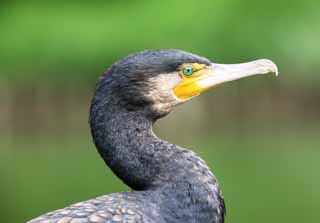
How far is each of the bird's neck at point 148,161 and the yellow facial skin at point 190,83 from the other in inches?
7.8

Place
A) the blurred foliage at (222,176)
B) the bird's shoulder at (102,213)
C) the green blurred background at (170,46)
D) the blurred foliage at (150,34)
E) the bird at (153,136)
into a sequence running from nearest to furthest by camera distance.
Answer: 1. the bird's shoulder at (102,213)
2. the bird at (153,136)
3. the blurred foliage at (222,176)
4. the green blurred background at (170,46)
5. the blurred foliage at (150,34)

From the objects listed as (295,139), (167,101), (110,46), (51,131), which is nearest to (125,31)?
(110,46)

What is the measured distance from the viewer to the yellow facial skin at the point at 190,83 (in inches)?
205

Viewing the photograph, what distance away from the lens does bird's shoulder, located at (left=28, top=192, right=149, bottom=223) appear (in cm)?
466

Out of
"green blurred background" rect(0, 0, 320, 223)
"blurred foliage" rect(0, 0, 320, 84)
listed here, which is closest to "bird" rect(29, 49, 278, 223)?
"green blurred background" rect(0, 0, 320, 223)

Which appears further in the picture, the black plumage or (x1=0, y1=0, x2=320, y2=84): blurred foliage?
(x1=0, y1=0, x2=320, y2=84): blurred foliage

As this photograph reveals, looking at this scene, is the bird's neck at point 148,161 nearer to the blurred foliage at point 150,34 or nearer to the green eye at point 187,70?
the green eye at point 187,70

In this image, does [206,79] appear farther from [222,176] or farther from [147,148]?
[222,176]

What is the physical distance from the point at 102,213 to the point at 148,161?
438 millimetres

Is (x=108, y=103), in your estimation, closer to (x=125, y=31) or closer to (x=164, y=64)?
(x=164, y=64)

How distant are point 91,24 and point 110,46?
45.0 inches

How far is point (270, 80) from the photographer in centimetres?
2228

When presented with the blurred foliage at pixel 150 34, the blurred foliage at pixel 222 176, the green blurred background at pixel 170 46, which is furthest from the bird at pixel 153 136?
the blurred foliage at pixel 150 34

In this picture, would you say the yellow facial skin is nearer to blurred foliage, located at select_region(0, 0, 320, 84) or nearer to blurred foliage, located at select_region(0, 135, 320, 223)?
blurred foliage, located at select_region(0, 135, 320, 223)
